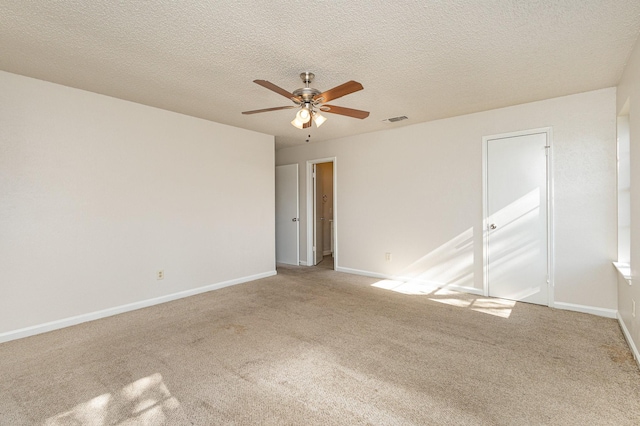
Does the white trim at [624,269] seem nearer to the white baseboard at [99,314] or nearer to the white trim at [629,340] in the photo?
the white trim at [629,340]

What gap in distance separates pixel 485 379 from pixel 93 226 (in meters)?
3.96

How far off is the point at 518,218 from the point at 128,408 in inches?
168

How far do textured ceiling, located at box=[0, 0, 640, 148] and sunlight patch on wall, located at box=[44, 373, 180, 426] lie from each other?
8.07 feet

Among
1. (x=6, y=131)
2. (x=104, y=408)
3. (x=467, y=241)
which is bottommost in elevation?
(x=104, y=408)

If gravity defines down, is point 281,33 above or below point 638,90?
above

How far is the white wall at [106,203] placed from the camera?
296 centimetres

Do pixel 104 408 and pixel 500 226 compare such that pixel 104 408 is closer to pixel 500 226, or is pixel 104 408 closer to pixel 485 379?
pixel 485 379

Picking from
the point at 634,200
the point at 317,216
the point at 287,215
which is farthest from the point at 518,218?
the point at 287,215

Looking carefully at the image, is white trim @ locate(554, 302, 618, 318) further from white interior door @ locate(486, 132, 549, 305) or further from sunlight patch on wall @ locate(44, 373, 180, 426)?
sunlight patch on wall @ locate(44, 373, 180, 426)

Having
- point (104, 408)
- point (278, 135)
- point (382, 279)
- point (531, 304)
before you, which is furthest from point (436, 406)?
point (278, 135)

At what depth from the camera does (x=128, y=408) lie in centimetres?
190

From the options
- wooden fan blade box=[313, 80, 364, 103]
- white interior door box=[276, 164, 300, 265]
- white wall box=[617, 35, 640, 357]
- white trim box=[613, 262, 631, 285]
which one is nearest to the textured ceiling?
white wall box=[617, 35, 640, 357]

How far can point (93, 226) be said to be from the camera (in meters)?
3.42

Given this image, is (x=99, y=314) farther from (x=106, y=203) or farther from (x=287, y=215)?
(x=287, y=215)
